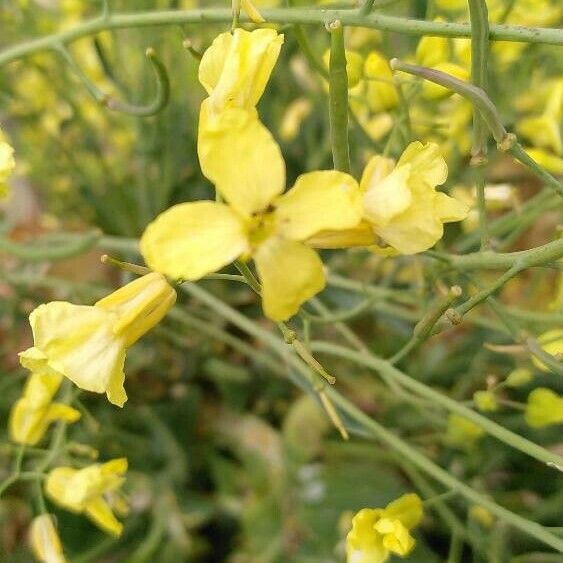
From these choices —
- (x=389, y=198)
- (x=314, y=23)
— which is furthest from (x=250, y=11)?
(x=389, y=198)

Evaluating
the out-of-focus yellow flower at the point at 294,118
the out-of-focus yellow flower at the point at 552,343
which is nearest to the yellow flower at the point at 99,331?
the out-of-focus yellow flower at the point at 552,343

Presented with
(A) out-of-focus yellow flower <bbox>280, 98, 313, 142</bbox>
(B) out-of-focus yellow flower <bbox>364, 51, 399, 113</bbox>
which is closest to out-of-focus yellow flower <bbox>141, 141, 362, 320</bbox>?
(B) out-of-focus yellow flower <bbox>364, 51, 399, 113</bbox>

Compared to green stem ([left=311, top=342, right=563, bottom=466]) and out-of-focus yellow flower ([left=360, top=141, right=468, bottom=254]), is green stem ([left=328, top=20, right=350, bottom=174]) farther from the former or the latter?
green stem ([left=311, top=342, right=563, bottom=466])

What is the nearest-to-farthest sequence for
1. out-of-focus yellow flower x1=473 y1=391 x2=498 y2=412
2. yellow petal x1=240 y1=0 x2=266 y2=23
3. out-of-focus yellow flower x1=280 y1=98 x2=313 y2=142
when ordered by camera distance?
yellow petal x1=240 y1=0 x2=266 y2=23 → out-of-focus yellow flower x1=473 y1=391 x2=498 y2=412 → out-of-focus yellow flower x1=280 y1=98 x2=313 y2=142

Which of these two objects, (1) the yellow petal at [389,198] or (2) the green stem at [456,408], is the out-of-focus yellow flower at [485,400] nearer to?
(2) the green stem at [456,408]

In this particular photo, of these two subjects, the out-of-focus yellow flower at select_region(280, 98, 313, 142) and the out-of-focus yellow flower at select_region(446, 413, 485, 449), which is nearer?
the out-of-focus yellow flower at select_region(446, 413, 485, 449)

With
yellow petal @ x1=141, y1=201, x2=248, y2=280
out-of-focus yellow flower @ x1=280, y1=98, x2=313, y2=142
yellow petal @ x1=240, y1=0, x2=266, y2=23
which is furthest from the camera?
out-of-focus yellow flower @ x1=280, y1=98, x2=313, y2=142

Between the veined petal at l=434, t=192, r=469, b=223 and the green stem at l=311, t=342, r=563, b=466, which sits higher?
the veined petal at l=434, t=192, r=469, b=223
